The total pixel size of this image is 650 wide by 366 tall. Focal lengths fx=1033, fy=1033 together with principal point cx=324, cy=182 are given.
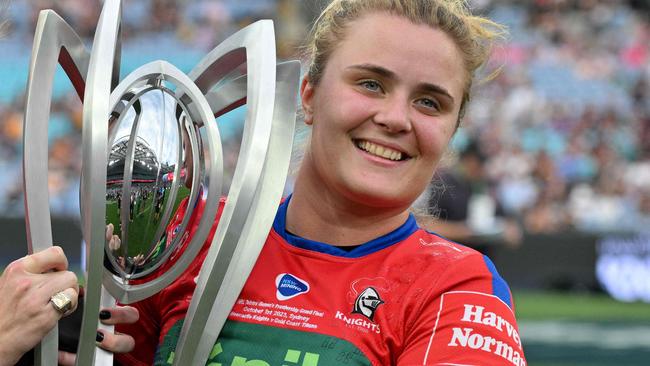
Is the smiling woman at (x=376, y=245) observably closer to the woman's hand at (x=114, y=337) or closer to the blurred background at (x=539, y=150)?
the woman's hand at (x=114, y=337)

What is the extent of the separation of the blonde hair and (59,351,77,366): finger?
70cm

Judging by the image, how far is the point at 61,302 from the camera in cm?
167

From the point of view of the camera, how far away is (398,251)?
198 centimetres

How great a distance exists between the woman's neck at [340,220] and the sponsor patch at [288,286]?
128 millimetres

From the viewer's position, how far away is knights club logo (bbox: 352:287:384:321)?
1.85 metres

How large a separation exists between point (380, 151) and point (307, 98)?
256 millimetres

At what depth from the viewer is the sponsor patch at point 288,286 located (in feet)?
6.31

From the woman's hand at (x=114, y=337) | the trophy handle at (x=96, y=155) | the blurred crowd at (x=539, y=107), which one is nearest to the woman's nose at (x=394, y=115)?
the trophy handle at (x=96, y=155)

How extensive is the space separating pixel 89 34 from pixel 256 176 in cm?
1163

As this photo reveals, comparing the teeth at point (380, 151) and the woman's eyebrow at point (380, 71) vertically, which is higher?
the woman's eyebrow at point (380, 71)

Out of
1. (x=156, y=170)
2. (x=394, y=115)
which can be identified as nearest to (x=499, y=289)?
(x=394, y=115)

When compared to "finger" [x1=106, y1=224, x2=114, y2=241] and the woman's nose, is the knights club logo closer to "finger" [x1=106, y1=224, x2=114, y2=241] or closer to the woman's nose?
the woman's nose

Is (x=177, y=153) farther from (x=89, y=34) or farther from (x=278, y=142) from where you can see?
(x=89, y=34)

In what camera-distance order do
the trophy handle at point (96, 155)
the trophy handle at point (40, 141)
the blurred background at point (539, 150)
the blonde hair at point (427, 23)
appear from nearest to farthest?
the trophy handle at point (96, 155) < the trophy handle at point (40, 141) < the blonde hair at point (427, 23) < the blurred background at point (539, 150)
